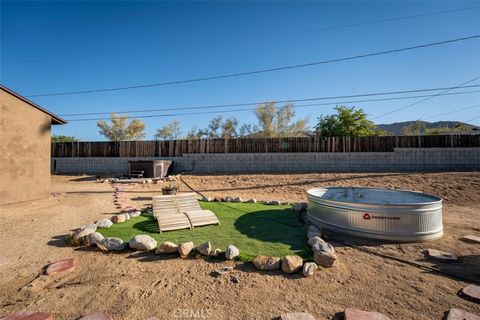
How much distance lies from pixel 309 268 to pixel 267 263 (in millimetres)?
573

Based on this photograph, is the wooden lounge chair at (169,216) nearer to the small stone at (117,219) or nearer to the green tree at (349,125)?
the small stone at (117,219)

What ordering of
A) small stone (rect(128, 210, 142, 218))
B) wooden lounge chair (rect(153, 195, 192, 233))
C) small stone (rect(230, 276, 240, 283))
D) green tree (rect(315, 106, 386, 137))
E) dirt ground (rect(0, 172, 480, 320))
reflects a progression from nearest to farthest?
dirt ground (rect(0, 172, 480, 320)), small stone (rect(230, 276, 240, 283)), wooden lounge chair (rect(153, 195, 192, 233)), small stone (rect(128, 210, 142, 218)), green tree (rect(315, 106, 386, 137))

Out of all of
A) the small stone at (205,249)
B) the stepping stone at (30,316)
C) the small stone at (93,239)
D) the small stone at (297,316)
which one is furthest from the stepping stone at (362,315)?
the small stone at (93,239)

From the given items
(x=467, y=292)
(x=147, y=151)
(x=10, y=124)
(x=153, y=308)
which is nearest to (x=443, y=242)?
(x=467, y=292)

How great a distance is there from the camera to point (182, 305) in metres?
2.73

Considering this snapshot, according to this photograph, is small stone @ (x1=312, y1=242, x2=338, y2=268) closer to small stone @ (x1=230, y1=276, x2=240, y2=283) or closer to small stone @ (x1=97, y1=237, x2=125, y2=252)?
small stone @ (x1=230, y1=276, x2=240, y2=283)

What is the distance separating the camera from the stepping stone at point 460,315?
97.3 inches

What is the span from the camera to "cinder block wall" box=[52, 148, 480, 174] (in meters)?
13.5

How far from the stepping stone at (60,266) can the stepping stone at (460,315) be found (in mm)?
4693

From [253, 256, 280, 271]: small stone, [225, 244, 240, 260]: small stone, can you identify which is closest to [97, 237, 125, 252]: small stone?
[225, 244, 240, 260]: small stone

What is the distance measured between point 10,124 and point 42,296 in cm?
706

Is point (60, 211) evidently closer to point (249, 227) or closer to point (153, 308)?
point (249, 227)

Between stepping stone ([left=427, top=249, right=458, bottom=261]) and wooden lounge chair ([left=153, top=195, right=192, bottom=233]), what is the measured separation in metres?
4.33

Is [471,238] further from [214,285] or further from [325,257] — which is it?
[214,285]
